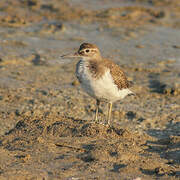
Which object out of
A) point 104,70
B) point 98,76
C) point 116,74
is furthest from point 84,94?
point 98,76

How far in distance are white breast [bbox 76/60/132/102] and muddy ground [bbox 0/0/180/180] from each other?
52 centimetres

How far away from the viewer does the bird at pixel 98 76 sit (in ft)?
25.1

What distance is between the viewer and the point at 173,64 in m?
12.9

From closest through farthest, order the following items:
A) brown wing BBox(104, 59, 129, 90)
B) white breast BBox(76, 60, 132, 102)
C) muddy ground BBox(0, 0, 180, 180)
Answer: muddy ground BBox(0, 0, 180, 180) < white breast BBox(76, 60, 132, 102) < brown wing BBox(104, 59, 129, 90)

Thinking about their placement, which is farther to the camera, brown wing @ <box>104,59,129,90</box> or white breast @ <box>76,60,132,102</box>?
brown wing @ <box>104,59,129,90</box>

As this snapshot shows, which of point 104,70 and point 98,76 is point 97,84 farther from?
point 104,70

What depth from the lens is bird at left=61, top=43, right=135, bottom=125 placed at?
301 inches

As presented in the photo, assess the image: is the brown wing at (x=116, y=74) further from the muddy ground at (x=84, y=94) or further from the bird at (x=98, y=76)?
the muddy ground at (x=84, y=94)

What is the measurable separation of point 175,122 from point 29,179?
4910mm

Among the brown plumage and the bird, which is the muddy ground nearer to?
the bird

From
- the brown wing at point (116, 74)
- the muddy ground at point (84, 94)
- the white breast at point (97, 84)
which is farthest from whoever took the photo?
the brown wing at point (116, 74)

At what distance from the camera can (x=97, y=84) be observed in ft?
25.0

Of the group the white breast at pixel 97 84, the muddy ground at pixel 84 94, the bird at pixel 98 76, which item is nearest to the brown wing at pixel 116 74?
the bird at pixel 98 76

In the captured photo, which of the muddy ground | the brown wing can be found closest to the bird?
the brown wing
